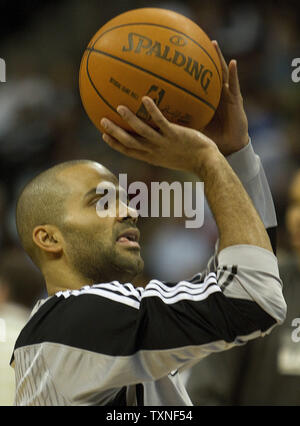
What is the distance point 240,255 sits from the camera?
2.07 metres

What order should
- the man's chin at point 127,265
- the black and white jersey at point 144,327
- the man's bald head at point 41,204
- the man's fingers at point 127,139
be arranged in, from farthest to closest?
the man's bald head at point 41,204, the man's chin at point 127,265, the man's fingers at point 127,139, the black and white jersey at point 144,327

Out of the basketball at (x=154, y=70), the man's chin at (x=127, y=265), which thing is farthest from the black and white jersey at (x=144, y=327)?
the basketball at (x=154, y=70)

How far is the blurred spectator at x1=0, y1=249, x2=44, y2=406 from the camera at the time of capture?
357cm

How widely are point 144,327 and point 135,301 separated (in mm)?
111

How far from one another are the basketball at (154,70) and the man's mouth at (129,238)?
1.42 ft

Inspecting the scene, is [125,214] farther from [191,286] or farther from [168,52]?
[168,52]

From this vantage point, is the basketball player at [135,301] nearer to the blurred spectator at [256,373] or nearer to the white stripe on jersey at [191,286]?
the white stripe on jersey at [191,286]

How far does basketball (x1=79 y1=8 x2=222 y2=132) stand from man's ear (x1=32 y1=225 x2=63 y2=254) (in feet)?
Result: 1.54

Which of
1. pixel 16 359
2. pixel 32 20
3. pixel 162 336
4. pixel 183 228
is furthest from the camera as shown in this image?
pixel 32 20

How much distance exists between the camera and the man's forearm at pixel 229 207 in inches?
A: 83.1

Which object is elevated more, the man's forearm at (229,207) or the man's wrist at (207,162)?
the man's wrist at (207,162)

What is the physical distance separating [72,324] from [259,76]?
16.2ft
